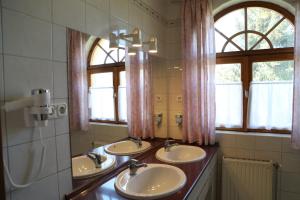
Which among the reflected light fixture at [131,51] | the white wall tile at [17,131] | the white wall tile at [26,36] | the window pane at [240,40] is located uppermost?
the window pane at [240,40]

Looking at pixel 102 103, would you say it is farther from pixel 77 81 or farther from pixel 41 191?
pixel 41 191

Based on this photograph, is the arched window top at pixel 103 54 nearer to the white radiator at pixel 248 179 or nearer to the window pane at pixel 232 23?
the window pane at pixel 232 23

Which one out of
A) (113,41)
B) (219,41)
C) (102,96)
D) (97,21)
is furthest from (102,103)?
(219,41)

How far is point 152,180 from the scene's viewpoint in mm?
1693

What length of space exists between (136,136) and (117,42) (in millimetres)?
892

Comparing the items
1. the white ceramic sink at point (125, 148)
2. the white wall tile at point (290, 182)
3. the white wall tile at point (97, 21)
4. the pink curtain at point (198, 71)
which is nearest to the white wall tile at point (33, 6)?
the white wall tile at point (97, 21)

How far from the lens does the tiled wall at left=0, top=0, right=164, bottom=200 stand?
0.90 metres

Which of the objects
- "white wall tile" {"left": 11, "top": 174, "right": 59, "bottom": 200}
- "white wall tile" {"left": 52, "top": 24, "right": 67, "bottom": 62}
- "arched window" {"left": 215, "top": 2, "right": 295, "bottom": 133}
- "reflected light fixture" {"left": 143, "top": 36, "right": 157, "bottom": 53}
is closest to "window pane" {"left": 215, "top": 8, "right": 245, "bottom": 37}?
"arched window" {"left": 215, "top": 2, "right": 295, "bottom": 133}

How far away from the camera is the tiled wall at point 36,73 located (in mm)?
899

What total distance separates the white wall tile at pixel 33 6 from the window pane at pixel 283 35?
82.9 inches

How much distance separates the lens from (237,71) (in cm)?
234

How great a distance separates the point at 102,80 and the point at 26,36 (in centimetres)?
70

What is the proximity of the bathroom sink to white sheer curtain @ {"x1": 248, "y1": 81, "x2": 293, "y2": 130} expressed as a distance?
158cm

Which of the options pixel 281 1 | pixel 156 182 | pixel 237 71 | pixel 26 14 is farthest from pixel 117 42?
pixel 281 1
